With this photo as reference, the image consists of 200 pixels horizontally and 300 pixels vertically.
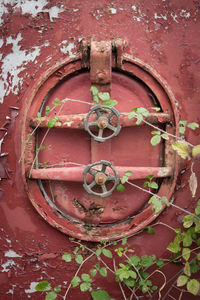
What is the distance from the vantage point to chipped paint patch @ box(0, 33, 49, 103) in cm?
138

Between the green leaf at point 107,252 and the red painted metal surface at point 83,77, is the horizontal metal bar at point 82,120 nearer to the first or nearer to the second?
the red painted metal surface at point 83,77

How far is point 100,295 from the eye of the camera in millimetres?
1396

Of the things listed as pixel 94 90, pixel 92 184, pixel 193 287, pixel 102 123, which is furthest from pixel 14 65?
pixel 193 287

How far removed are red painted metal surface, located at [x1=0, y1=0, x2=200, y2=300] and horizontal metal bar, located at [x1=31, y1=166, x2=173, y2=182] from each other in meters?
0.06

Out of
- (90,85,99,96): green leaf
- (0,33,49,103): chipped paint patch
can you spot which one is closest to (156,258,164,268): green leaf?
(90,85,99,96): green leaf

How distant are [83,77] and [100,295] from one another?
971 mm

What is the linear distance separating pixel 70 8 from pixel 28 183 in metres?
0.78

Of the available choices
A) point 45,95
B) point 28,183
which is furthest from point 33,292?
point 45,95

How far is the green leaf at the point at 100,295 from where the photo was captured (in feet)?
4.56

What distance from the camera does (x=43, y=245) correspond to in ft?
4.70

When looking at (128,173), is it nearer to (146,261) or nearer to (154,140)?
(154,140)

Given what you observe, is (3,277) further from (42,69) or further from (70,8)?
(70,8)

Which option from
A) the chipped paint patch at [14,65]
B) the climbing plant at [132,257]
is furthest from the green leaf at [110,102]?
the chipped paint patch at [14,65]

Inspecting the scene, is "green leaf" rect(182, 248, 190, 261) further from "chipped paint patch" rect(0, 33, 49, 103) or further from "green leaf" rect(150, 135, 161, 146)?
"chipped paint patch" rect(0, 33, 49, 103)
